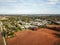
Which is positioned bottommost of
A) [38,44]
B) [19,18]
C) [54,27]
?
[38,44]

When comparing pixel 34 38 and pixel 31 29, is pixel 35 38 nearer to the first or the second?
pixel 34 38

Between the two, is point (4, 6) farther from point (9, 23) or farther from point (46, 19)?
point (46, 19)

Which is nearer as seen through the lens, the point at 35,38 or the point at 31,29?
the point at 35,38

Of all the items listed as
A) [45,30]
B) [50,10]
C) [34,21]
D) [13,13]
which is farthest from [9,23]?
[50,10]

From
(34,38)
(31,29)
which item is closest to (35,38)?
(34,38)

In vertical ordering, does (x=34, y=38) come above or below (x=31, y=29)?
below
